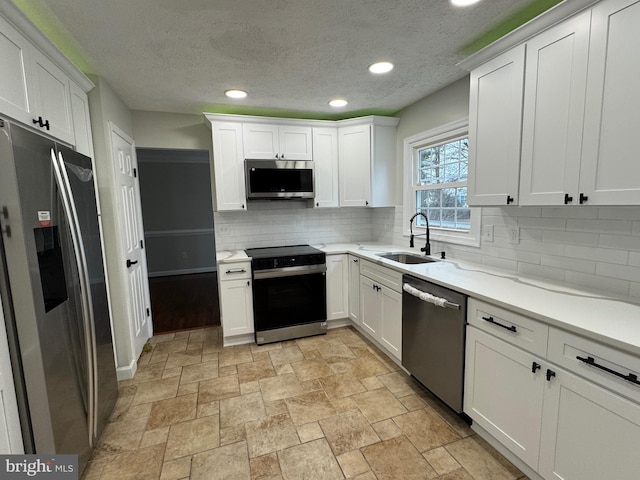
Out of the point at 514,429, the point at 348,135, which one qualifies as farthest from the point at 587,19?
the point at 348,135

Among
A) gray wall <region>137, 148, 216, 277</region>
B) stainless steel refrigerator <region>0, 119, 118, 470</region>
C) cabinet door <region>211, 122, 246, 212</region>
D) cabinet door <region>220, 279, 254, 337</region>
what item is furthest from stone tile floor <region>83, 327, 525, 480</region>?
gray wall <region>137, 148, 216, 277</region>

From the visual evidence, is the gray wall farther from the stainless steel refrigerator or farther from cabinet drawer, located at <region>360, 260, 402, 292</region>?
the stainless steel refrigerator

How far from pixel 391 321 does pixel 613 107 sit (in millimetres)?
1958

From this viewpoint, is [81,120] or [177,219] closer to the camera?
[81,120]

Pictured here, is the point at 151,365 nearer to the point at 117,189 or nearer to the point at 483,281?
the point at 117,189

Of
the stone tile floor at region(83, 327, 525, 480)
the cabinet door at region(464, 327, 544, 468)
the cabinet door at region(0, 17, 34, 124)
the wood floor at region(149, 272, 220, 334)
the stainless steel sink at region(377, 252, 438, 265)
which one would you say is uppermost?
the cabinet door at region(0, 17, 34, 124)

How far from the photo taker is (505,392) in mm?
1594

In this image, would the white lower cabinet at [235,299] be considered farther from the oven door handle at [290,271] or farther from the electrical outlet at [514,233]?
the electrical outlet at [514,233]

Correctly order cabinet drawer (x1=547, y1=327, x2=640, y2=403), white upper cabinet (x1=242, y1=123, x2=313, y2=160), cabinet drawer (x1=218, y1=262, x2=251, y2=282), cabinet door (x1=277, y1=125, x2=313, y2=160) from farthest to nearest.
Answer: cabinet door (x1=277, y1=125, x2=313, y2=160)
white upper cabinet (x1=242, y1=123, x2=313, y2=160)
cabinet drawer (x1=218, y1=262, x2=251, y2=282)
cabinet drawer (x1=547, y1=327, x2=640, y2=403)

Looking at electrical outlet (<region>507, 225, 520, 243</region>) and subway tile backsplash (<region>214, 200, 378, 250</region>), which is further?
subway tile backsplash (<region>214, 200, 378, 250</region>)

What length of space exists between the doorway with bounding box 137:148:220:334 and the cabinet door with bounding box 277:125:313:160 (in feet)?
9.30

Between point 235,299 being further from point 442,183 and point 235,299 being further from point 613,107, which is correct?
point 613,107

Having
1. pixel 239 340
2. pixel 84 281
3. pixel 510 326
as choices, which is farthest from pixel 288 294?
pixel 510 326

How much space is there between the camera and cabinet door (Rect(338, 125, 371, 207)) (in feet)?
11.2
